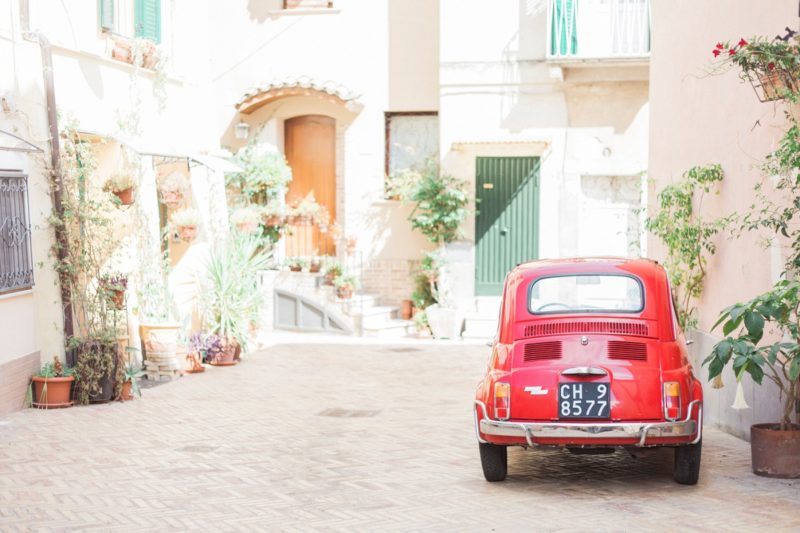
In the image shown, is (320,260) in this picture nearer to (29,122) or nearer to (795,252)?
(29,122)

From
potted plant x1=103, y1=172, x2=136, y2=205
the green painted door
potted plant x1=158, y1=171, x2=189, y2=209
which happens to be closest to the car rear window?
potted plant x1=103, y1=172, x2=136, y2=205

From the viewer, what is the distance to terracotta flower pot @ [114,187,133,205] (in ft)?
40.4

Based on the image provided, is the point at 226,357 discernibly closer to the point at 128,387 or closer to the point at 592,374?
the point at 128,387

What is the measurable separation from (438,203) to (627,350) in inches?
424

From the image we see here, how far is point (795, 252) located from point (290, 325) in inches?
457

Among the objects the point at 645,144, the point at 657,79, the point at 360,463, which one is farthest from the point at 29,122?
the point at 645,144

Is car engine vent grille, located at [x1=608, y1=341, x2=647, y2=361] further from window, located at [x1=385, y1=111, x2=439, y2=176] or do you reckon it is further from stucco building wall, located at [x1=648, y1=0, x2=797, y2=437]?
window, located at [x1=385, y1=111, x2=439, y2=176]

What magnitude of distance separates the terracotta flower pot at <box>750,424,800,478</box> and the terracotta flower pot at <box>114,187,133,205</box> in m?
7.89

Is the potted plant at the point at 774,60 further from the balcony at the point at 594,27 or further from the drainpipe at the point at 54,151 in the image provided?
the balcony at the point at 594,27

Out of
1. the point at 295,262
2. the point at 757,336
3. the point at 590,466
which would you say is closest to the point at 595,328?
the point at 757,336

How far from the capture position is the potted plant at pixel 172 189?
46.0 ft

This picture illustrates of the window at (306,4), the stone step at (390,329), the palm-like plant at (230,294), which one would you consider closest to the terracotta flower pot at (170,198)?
the palm-like plant at (230,294)

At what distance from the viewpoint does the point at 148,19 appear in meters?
14.0

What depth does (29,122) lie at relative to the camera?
35.7 ft
